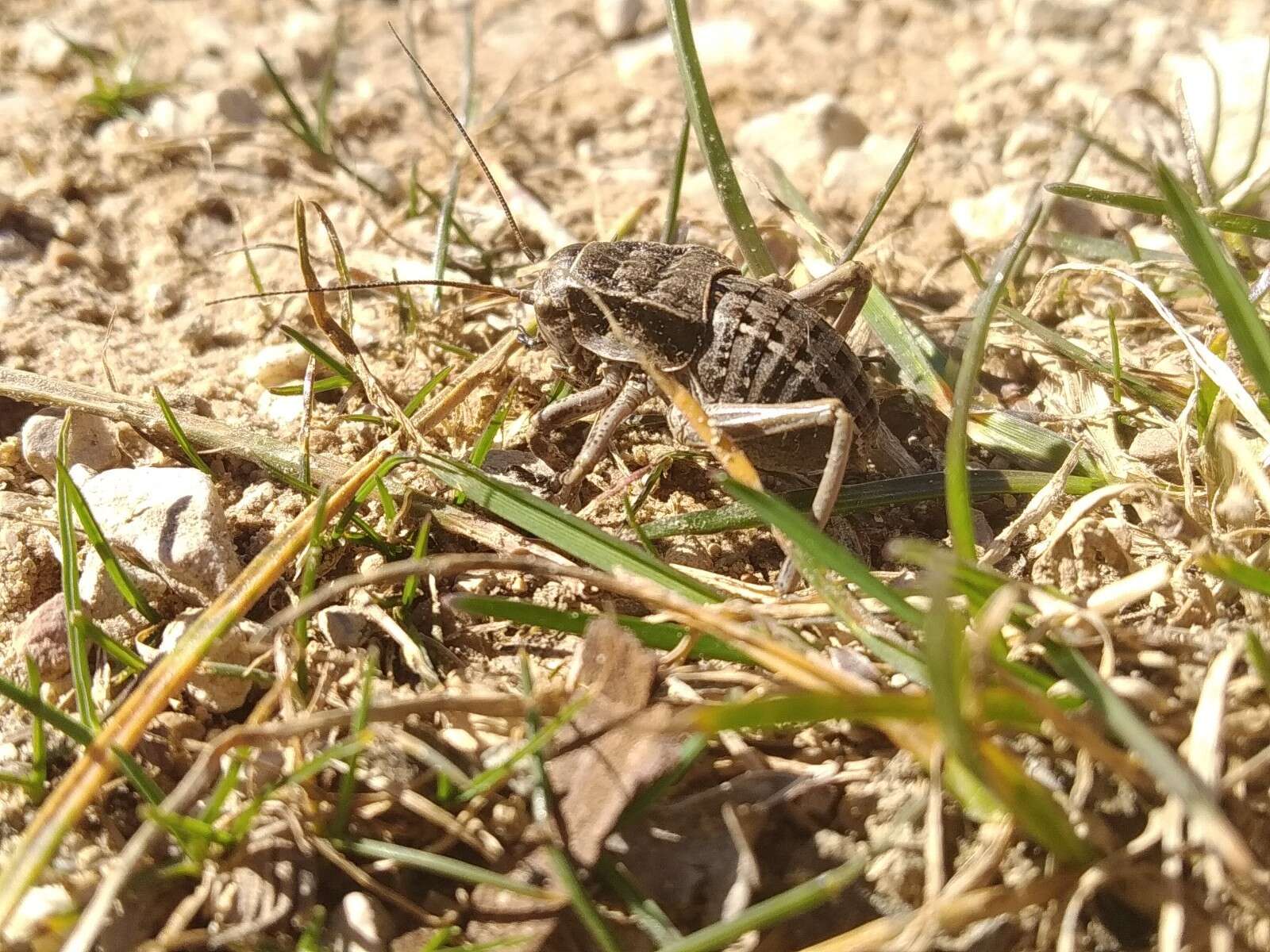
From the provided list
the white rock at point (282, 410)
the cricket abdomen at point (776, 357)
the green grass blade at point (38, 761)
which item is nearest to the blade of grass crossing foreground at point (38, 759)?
the green grass blade at point (38, 761)

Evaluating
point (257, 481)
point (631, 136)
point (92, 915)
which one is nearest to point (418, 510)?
point (257, 481)

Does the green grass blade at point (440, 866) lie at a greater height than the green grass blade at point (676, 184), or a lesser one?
lesser

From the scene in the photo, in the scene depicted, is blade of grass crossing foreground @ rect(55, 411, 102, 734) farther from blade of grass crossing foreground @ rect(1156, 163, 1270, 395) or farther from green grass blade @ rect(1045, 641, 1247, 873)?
blade of grass crossing foreground @ rect(1156, 163, 1270, 395)

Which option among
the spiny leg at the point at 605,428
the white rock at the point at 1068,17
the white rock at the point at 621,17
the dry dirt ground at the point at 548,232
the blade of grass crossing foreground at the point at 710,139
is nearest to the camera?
the dry dirt ground at the point at 548,232

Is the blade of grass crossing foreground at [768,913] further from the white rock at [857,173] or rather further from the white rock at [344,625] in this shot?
the white rock at [857,173]

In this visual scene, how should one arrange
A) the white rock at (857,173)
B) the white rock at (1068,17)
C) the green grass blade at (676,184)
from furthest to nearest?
the white rock at (1068,17) → the white rock at (857,173) → the green grass blade at (676,184)

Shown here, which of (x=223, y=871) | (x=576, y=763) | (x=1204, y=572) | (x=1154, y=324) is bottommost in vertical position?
(x=223, y=871)

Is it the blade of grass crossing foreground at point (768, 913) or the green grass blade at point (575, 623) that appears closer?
the blade of grass crossing foreground at point (768, 913)

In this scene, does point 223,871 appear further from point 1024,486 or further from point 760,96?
point 760,96
